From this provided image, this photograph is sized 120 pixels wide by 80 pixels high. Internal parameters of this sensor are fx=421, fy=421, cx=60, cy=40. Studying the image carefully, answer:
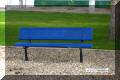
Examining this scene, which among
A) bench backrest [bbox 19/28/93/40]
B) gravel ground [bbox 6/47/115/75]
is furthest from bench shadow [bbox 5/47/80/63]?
bench backrest [bbox 19/28/93/40]

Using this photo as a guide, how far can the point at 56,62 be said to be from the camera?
969 centimetres

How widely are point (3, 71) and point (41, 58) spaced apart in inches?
70.0

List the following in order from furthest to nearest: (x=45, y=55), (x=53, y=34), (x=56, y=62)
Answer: (x=45, y=55) → (x=53, y=34) → (x=56, y=62)

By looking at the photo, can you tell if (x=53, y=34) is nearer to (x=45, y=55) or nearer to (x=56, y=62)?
(x=45, y=55)

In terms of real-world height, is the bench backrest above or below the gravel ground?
above

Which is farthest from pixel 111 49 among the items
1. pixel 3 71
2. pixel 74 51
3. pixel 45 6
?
pixel 45 6

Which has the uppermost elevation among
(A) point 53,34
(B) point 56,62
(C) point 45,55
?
(A) point 53,34

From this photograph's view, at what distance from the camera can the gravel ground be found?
862cm

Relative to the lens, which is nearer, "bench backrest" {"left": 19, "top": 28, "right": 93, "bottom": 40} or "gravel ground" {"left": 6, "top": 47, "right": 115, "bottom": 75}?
"gravel ground" {"left": 6, "top": 47, "right": 115, "bottom": 75}

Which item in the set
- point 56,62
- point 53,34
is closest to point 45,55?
point 53,34

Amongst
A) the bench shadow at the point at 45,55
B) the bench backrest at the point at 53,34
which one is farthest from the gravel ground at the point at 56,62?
the bench backrest at the point at 53,34

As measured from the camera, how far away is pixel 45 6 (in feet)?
109

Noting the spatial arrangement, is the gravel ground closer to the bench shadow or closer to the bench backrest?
the bench shadow

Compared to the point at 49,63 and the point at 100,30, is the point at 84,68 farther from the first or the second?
the point at 100,30
